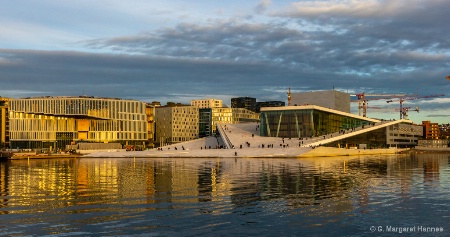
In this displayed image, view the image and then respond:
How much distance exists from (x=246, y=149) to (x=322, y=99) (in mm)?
61624

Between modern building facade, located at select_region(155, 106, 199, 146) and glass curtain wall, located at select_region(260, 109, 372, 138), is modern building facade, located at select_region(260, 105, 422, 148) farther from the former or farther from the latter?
modern building facade, located at select_region(155, 106, 199, 146)

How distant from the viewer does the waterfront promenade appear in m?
95.1

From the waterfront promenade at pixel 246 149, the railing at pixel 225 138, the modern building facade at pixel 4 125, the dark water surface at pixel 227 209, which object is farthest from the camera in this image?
the modern building facade at pixel 4 125

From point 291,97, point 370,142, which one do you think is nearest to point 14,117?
point 291,97

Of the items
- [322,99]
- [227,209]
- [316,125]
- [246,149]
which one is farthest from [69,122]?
[227,209]

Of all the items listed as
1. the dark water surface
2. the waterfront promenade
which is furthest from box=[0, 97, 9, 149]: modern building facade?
the dark water surface

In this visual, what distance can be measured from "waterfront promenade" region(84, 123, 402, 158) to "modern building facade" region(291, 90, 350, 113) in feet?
76.0

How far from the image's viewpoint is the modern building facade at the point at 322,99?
152 metres

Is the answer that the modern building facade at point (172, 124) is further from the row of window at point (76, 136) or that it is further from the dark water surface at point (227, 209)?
the dark water surface at point (227, 209)

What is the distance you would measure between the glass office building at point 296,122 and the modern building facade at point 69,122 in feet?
164

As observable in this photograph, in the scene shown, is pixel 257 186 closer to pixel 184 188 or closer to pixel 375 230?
pixel 184 188

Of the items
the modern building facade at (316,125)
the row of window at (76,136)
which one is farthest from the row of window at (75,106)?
the modern building facade at (316,125)

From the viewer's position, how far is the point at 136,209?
25984mm

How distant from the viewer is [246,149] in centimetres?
9838
